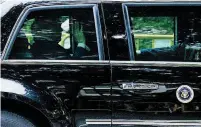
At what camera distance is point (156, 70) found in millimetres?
3355

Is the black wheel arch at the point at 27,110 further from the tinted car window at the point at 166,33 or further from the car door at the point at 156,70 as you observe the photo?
the tinted car window at the point at 166,33

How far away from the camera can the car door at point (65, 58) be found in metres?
3.32

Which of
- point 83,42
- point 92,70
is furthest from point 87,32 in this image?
Result: point 92,70

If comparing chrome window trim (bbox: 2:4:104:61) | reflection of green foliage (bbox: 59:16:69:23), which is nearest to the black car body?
chrome window trim (bbox: 2:4:104:61)

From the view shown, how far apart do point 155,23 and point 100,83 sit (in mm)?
639

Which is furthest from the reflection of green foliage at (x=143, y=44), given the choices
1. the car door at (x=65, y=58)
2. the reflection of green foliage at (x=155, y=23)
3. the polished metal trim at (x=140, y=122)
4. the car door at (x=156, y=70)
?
the polished metal trim at (x=140, y=122)

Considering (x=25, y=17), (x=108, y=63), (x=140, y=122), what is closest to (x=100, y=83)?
(x=108, y=63)

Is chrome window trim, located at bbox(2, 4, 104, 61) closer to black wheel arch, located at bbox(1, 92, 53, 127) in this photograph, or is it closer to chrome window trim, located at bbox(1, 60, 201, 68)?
chrome window trim, located at bbox(1, 60, 201, 68)

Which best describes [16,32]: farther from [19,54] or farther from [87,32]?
[87,32]

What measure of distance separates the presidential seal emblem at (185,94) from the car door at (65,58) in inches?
20.5

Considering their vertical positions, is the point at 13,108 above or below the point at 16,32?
below

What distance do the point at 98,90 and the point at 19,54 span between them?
0.67 m

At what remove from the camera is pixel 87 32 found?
3.43 meters

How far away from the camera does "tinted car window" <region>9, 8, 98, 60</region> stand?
343 centimetres
